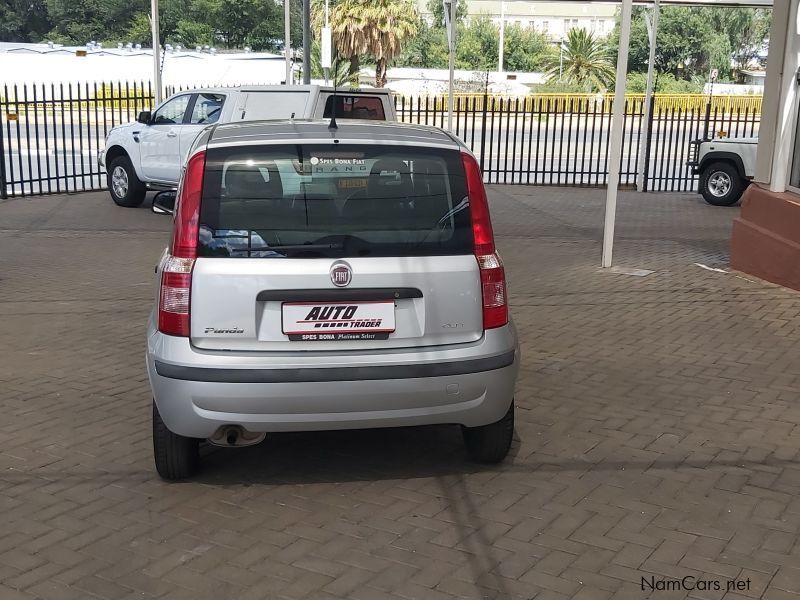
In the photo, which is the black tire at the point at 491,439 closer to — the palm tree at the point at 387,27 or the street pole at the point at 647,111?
the street pole at the point at 647,111

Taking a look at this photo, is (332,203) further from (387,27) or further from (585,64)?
(585,64)

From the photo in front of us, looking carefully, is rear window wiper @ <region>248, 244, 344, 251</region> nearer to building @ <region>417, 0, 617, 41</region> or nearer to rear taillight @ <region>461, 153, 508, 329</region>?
rear taillight @ <region>461, 153, 508, 329</region>

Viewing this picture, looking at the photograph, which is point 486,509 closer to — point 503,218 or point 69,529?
point 69,529

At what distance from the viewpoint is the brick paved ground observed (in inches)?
155

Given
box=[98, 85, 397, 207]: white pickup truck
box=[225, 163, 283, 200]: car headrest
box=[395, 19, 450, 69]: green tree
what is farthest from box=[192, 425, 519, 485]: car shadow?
box=[395, 19, 450, 69]: green tree

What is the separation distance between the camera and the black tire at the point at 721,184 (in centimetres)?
1772

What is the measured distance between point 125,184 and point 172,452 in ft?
39.3

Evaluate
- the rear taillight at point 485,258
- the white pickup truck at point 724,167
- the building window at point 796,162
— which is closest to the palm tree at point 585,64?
the white pickup truck at point 724,167

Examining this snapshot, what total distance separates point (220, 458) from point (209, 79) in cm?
3624

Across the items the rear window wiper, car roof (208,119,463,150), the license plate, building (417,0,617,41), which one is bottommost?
the license plate

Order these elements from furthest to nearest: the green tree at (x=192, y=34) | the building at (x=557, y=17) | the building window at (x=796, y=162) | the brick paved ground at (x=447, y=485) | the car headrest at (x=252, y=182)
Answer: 1. the building at (x=557, y=17)
2. the green tree at (x=192, y=34)
3. the building window at (x=796, y=162)
4. the car headrest at (x=252, y=182)
5. the brick paved ground at (x=447, y=485)

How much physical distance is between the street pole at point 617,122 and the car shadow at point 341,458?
18.7ft

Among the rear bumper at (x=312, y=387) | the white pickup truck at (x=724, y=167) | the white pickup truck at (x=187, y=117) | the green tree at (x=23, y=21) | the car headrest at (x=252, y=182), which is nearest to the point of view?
the rear bumper at (x=312, y=387)

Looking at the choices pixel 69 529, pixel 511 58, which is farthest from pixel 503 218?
pixel 511 58
